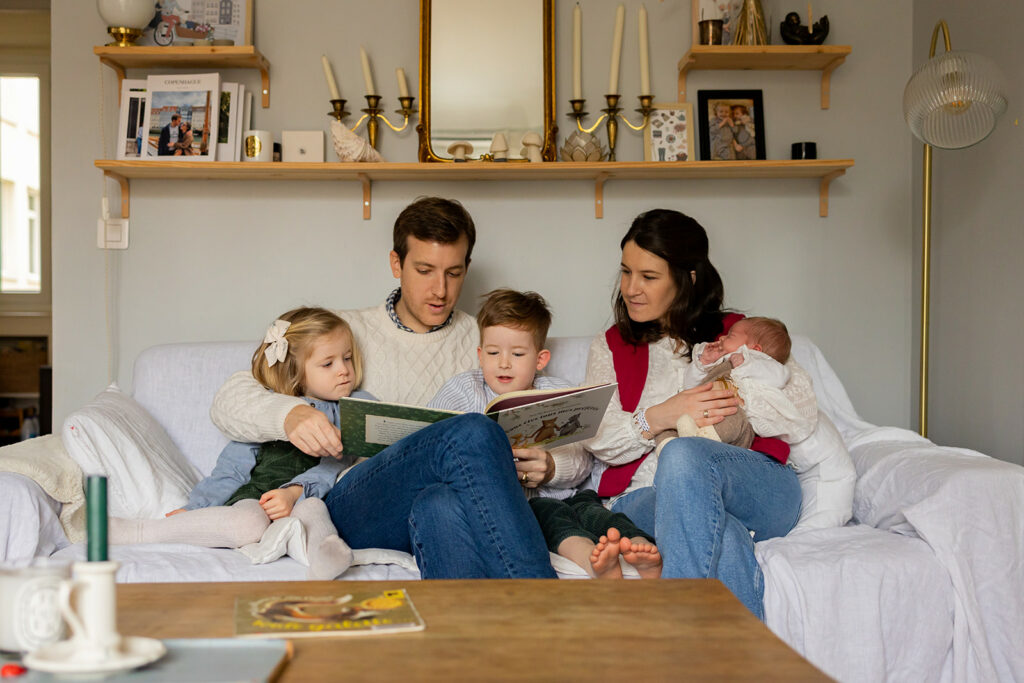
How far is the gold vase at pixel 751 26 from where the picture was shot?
2598mm

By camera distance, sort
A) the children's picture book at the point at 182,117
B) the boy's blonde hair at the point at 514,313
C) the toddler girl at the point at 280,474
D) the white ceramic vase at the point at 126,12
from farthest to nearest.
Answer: the children's picture book at the point at 182,117, the white ceramic vase at the point at 126,12, the boy's blonde hair at the point at 514,313, the toddler girl at the point at 280,474

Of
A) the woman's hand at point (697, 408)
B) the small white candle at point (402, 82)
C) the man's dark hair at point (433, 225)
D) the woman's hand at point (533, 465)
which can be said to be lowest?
the woman's hand at point (533, 465)

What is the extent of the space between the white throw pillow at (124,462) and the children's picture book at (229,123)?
90 centimetres

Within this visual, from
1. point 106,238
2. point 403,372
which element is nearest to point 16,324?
point 106,238

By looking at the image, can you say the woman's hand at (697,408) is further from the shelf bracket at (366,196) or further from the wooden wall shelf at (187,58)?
the wooden wall shelf at (187,58)

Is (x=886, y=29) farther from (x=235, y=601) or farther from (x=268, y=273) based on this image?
(x=235, y=601)

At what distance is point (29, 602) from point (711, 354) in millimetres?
1488

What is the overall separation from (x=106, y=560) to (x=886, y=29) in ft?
8.90

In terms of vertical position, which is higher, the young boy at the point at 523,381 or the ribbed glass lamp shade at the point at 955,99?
the ribbed glass lamp shade at the point at 955,99

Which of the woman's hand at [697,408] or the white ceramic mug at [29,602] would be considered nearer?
the white ceramic mug at [29,602]

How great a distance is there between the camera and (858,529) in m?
1.86

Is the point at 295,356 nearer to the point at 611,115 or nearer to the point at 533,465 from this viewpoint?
the point at 533,465

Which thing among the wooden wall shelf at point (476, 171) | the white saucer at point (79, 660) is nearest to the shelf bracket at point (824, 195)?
the wooden wall shelf at point (476, 171)

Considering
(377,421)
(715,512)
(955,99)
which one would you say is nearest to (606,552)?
(715,512)
